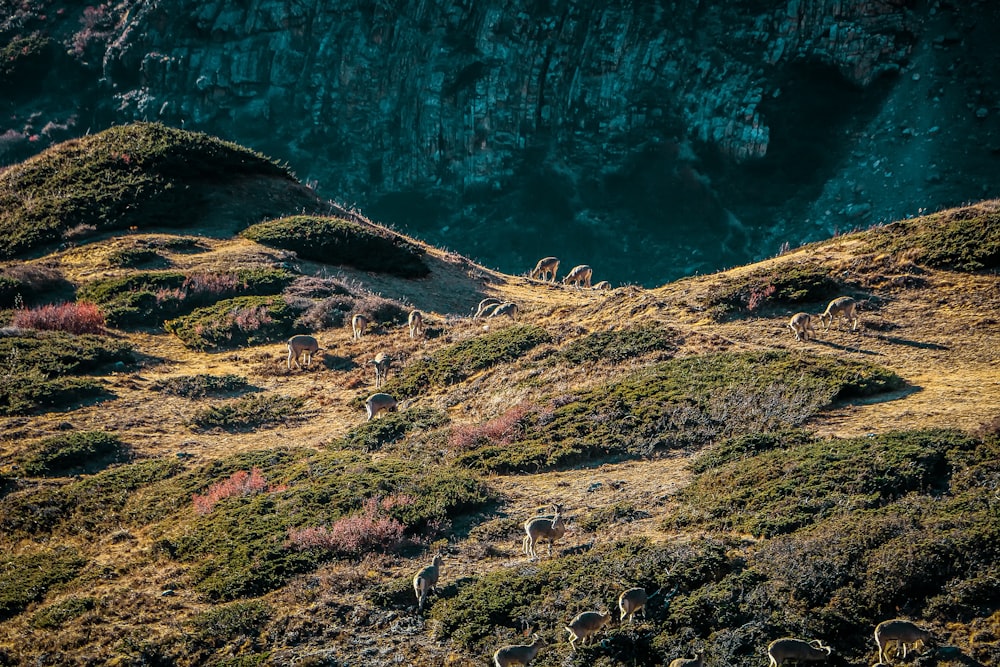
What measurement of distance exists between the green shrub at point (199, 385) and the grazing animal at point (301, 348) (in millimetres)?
1553

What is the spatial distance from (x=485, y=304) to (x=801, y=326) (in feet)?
43.5

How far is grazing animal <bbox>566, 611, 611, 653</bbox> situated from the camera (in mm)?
14328

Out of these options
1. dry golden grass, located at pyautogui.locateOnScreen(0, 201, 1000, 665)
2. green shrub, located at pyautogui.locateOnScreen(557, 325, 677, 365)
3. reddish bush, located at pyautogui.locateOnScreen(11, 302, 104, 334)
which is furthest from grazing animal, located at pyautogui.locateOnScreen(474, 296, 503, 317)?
reddish bush, located at pyautogui.locateOnScreen(11, 302, 104, 334)

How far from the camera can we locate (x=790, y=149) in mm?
69625

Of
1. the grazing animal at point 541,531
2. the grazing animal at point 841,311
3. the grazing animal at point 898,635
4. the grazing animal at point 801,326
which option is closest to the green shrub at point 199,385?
the grazing animal at point 541,531

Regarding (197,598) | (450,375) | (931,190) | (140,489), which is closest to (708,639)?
(197,598)

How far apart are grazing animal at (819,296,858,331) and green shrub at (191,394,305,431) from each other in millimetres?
13208

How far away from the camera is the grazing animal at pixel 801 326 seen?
25.4m

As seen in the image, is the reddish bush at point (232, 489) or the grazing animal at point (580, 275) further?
the grazing animal at point (580, 275)

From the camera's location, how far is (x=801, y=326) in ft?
83.5

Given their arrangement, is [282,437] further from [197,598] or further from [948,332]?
[948,332]

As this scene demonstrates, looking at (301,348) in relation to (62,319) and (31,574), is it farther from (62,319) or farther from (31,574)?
(31,574)

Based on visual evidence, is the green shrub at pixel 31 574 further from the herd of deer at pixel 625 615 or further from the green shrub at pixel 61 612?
the herd of deer at pixel 625 615

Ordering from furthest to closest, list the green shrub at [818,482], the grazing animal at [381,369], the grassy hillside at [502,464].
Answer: the grazing animal at [381,369], the green shrub at [818,482], the grassy hillside at [502,464]
